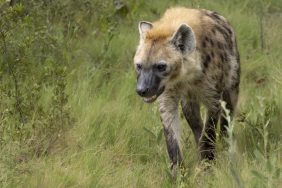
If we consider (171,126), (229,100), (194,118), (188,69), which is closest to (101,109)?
(194,118)

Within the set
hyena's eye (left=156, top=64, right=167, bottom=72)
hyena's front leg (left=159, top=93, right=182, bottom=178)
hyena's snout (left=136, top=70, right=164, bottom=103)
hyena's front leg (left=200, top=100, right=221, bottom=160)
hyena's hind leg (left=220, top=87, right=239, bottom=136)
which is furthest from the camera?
hyena's hind leg (left=220, top=87, right=239, bottom=136)

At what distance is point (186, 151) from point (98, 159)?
0.75 meters

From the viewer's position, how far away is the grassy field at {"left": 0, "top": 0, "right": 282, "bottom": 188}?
4457mm

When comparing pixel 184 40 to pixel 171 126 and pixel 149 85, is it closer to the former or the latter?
pixel 149 85

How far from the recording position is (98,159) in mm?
4840

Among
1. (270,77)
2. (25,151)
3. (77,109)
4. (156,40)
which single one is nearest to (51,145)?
(25,151)

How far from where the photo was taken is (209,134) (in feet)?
17.2

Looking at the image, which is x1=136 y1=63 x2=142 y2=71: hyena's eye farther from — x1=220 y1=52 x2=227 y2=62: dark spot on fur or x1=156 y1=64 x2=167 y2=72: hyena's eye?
x1=220 y1=52 x2=227 y2=62: dark spot on fur

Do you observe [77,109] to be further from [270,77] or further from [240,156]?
[270,77]

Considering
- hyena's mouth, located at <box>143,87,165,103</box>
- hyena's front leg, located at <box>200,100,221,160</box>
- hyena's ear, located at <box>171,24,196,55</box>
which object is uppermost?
hyena's ear, located at <box>171,24,196,55</box>

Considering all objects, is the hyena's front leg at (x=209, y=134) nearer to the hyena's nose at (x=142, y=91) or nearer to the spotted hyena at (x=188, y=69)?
the spotted hyena at (x=188, y=69)

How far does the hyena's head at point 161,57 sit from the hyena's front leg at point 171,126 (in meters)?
0.25

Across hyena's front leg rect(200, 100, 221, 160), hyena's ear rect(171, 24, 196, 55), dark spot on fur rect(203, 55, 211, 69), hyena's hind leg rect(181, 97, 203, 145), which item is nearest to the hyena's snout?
hyena's ear rect(171, 24, 196, 55)

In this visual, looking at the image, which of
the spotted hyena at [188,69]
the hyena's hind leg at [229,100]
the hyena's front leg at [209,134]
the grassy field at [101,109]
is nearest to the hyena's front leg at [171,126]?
the spotted hyena at [188,69]
